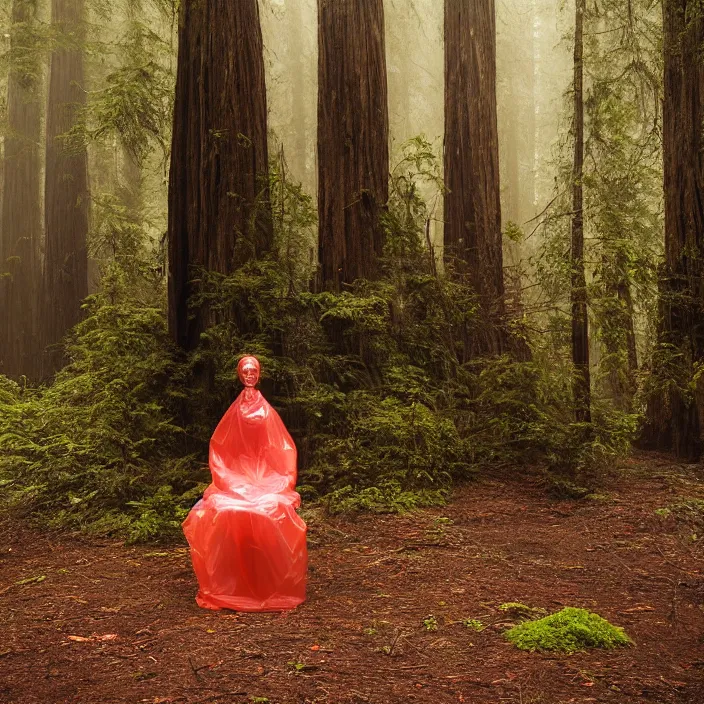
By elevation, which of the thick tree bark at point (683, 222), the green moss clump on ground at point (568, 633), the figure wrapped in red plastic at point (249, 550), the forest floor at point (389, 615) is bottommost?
the forest floor at point (389, 615)

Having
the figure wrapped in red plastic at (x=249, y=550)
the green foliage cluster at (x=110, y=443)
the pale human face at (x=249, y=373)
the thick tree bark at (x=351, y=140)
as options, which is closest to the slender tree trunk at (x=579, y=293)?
the thick tree bark at (x=351, y=140)

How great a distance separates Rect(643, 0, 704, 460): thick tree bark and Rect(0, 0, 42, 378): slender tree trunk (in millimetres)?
11063

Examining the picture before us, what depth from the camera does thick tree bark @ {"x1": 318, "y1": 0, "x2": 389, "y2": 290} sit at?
9.34m

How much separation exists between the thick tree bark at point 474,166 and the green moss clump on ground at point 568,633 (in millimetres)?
5614

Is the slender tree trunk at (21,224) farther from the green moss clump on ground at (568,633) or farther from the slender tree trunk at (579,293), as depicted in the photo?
the green moss clump on ground at (568,633)

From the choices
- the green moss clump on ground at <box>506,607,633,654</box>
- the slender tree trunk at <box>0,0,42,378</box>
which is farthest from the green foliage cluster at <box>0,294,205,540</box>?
the slender tree trunk at <box>0,0,42,378</box>

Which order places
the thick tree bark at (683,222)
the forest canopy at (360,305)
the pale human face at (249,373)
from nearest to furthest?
the pale human face at (249,373)
the forest canopy at (360,305)
the thick tree bark at (683,222)

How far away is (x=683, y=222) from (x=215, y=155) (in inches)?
215

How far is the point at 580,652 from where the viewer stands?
4113 mm

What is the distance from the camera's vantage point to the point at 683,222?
30.5 feet

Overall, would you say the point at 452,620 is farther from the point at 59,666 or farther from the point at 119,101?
the point at 119,101

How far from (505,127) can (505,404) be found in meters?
22.7

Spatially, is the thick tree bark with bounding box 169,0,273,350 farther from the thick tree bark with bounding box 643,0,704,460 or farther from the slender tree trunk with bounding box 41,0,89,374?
the slender tree trunk with bounding box 41,0,89,374

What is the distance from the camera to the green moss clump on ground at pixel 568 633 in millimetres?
4188
